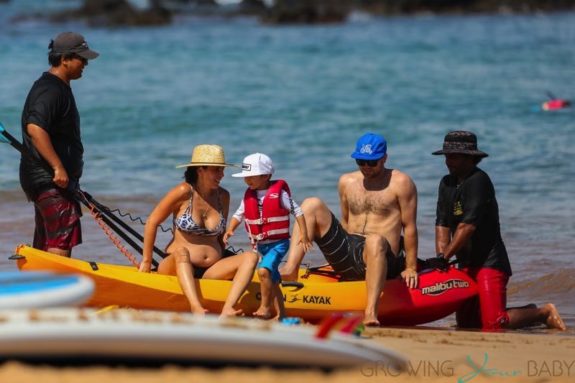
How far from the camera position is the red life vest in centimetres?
737

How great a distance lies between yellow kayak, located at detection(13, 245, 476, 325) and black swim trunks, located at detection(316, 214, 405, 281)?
0.40 feet

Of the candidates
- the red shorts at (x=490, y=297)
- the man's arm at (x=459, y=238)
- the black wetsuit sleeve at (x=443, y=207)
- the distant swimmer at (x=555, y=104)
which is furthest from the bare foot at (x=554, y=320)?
the distant swimmer at (x=555, y=104)

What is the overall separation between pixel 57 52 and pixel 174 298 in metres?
1.73

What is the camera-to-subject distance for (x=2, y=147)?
17125 millimetres

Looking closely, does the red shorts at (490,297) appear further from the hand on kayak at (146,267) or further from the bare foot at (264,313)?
the hand on kayak at (146,267)

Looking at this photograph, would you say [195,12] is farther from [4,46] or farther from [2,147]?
[2,147]

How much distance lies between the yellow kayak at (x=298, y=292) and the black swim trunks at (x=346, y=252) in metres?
0.12

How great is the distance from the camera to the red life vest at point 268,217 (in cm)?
737

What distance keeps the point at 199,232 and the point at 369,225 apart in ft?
3.77

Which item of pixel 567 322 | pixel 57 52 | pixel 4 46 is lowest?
pixel 567 322

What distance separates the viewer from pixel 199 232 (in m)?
7.56

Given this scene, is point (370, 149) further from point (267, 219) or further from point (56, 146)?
point (56, 146)

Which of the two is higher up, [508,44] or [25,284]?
[508,44]

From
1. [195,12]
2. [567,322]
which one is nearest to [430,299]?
[567,322]
